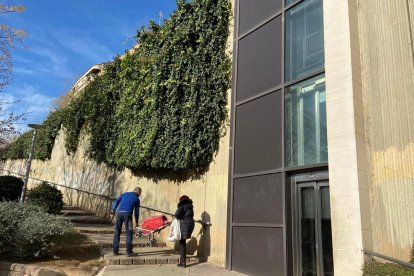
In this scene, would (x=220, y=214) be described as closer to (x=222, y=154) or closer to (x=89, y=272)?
(x=222, y=154)

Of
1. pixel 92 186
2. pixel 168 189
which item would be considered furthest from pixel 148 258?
pixel 92 186

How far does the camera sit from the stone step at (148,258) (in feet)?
28.7

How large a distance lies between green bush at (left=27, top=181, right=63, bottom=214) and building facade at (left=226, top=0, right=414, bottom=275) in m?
6.67

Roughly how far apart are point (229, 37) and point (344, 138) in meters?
5.49

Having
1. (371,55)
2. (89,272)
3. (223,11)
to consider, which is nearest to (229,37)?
(223,11)

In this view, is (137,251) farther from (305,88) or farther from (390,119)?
(390,119)

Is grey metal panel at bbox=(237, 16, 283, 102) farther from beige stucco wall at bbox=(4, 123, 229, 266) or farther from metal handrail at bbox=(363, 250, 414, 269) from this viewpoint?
metal handrail at bbox=(363, 250, 414, 269)

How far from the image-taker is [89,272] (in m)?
8.06

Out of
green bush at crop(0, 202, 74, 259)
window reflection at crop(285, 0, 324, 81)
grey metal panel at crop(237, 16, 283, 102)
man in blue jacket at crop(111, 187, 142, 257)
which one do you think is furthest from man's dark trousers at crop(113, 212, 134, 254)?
window reflection at crop(285, 0, 324, 81)

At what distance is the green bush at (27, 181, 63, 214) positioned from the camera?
12.5m

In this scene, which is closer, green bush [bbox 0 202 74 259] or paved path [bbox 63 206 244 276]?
paved path [bbox 63 206 244 276]

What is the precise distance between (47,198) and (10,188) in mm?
1983

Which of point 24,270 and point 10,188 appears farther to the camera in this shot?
point 10,188

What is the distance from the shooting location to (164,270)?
851 cm
